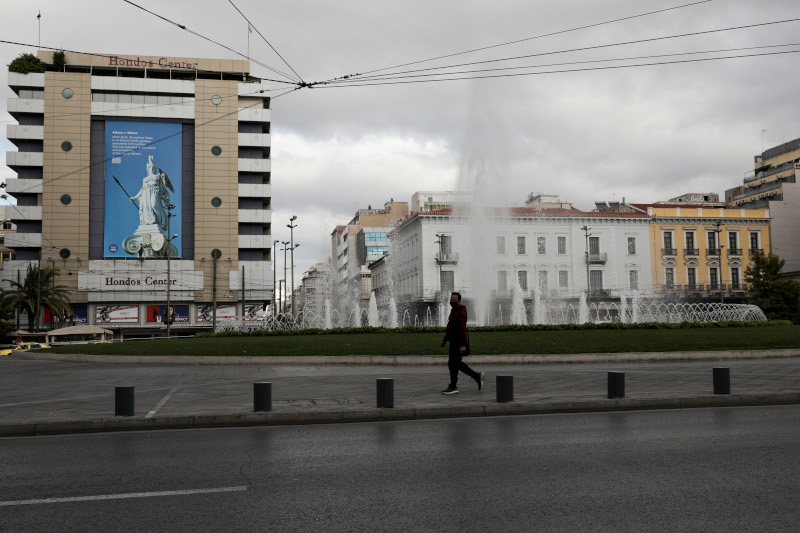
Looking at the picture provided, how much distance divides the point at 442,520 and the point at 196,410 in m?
7.22

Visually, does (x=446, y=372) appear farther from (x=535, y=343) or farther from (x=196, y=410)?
(x=196, y=410)

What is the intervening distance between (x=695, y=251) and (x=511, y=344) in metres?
57.2

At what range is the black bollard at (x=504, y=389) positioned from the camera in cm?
1184

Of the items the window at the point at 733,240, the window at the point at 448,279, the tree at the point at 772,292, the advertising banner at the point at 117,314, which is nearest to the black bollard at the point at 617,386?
the tree at the point at 772,292

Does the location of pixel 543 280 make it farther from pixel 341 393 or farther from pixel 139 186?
pixel 341 393

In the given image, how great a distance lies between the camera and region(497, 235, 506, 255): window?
7238 centimetres

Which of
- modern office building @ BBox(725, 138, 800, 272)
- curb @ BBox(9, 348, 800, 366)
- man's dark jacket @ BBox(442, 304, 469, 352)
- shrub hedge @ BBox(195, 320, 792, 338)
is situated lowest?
curb @ BBox(9, 348, 800, 366)

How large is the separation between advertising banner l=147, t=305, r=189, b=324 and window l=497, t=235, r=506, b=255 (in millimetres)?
34880

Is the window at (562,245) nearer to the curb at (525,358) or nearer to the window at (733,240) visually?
the window at (733,240)

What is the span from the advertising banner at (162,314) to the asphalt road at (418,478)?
234 feet

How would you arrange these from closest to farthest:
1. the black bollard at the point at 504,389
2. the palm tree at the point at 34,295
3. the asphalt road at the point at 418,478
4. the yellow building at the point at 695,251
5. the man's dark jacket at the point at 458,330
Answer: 1. the asphalt road at the point at 418,478
2. the black bollard at the point at 504,389
3. the man's dark jacket at the point at 458,330
4. the palm tree at the point at 34,295
5. the yellow building at the point at 695,251

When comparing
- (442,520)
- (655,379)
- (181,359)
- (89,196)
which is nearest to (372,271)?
(89,196)

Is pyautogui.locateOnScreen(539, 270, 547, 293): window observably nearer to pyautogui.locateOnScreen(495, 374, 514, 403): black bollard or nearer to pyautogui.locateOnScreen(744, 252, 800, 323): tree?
pyautogui.locateOnScreen(744, 252, 800, 323): tree

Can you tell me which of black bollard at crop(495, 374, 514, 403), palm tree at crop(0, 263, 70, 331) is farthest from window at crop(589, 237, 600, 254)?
black bollard at crop(495, 374, 514, 403)
